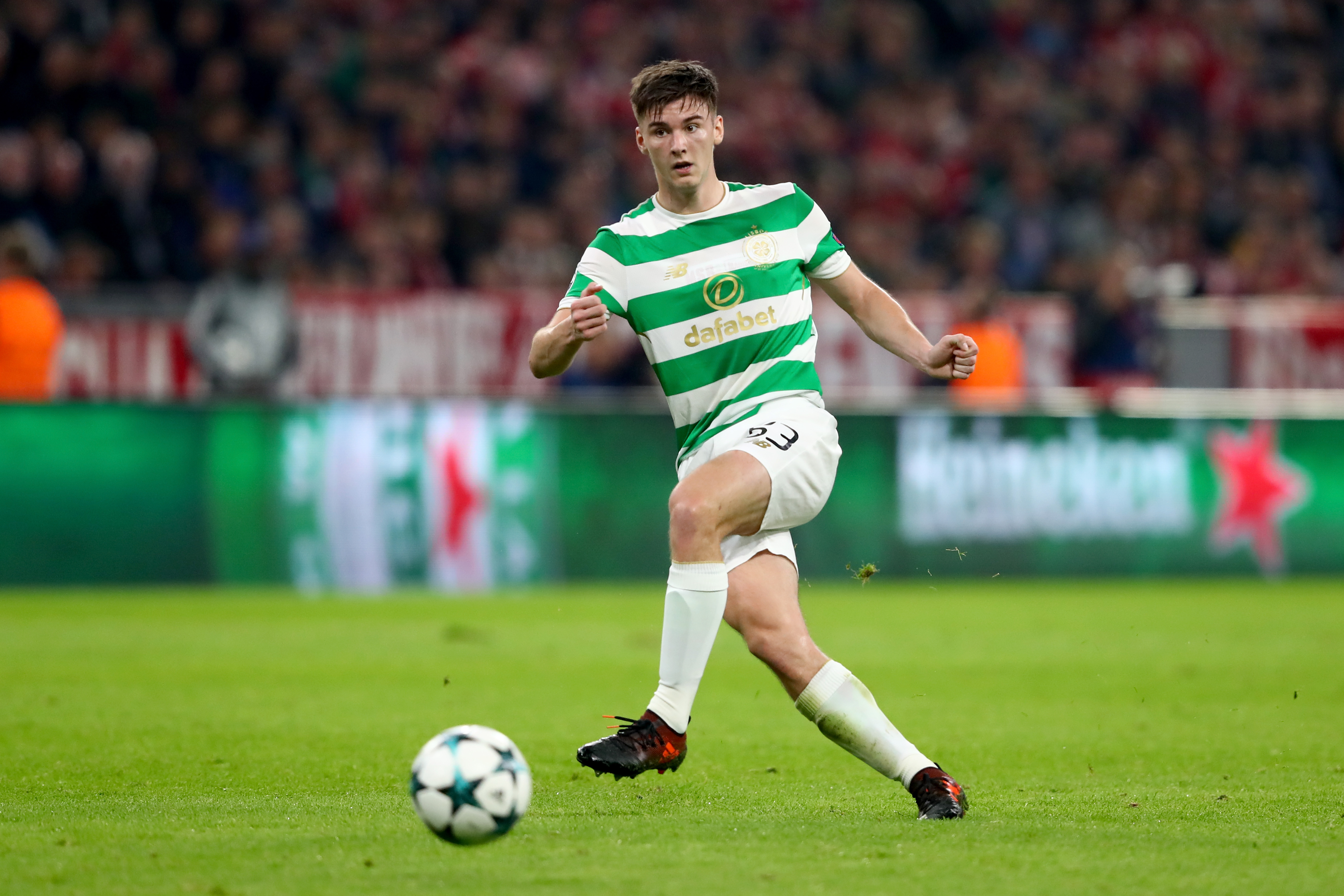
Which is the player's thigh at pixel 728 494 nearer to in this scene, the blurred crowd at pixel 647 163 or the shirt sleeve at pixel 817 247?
the shirt sleeve at pixel 817 247

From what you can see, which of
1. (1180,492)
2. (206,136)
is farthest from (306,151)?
(1180,492)

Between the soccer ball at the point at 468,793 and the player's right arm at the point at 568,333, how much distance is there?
1.13 meters

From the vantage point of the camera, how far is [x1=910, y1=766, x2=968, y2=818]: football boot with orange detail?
478 cm

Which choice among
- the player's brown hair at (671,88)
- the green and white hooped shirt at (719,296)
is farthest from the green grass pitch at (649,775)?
the player's brown hair at (671,88)

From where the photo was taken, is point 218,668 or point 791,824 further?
point 218,668

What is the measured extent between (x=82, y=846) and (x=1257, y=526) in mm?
11215

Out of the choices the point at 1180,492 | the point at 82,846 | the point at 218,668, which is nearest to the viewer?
the point at 82,846

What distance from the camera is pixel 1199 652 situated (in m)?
9.47

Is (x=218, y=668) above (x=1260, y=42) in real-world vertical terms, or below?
below

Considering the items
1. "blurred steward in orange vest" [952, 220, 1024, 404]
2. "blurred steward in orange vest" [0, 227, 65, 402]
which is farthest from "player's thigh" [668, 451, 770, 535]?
"blurred steward in orange vest" [0, 227, 65, 402]

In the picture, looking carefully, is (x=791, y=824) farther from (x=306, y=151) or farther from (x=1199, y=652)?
(x=306, y=151)

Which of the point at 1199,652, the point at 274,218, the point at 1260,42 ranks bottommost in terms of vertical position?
the point at 1199,652

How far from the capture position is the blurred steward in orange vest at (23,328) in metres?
12.5

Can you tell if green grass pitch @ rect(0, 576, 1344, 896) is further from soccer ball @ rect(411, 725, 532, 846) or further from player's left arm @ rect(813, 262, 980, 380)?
player's left arm @ rect(813, 262, 980, 380)
